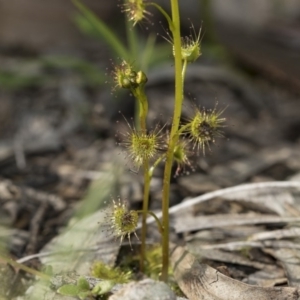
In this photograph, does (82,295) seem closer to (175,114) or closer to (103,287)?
(103,287)

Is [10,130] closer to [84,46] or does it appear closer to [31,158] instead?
[31,158]

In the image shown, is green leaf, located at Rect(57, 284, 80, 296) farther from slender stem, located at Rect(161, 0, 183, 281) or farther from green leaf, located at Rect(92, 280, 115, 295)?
slender stem, located at Rect(161, 0, 183, 281)

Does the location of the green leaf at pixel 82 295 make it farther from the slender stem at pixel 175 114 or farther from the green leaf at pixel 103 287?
the slender stem at pixel 175 114

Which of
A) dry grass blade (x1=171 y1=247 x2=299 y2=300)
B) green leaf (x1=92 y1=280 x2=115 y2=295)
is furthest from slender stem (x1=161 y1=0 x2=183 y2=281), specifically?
green leaf (x1=92 y1=280 x2=115 y2=295)

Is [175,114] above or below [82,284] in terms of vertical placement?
above

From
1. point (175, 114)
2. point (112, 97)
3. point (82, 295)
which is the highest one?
point (112, 97)

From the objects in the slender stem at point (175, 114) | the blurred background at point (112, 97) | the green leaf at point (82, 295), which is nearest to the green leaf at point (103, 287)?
the green leaf at point (82, 295)

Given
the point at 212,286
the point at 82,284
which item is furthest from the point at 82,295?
the point at 212,286

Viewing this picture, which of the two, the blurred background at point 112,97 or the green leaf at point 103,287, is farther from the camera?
the blurred background at point 112,97

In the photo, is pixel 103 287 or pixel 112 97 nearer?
pixel 103 287
